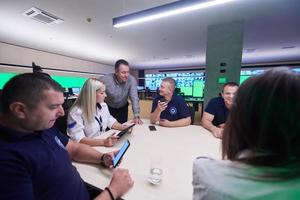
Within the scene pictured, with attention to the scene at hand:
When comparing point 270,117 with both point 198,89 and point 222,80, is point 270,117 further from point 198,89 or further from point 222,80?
point 198,89

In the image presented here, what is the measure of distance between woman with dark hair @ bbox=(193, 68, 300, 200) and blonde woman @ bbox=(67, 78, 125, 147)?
101cm

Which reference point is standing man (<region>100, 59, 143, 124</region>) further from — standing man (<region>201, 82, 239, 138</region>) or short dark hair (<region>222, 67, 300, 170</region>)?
short dark hair (<region>222, 67, 300, 170</region>)

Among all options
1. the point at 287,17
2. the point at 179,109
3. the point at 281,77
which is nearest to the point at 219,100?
the point at 179,109

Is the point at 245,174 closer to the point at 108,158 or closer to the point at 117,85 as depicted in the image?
the point at 108,158

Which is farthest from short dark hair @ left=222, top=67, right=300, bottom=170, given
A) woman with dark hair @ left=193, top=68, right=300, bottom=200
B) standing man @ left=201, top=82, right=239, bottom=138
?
standing man @ left=201, top=82, right=239, bottom=138

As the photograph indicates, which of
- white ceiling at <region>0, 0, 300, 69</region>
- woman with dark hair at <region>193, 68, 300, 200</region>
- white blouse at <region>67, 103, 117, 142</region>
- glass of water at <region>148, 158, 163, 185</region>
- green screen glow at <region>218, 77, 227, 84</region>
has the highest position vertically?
white ceiling at <region>0, 0, 300, 69</region>

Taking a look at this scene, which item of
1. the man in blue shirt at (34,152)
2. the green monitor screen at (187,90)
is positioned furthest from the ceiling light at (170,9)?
the green monitor screen at (187,90)

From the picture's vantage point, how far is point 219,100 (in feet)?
6.54

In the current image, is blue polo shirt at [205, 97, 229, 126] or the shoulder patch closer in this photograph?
the shoulder patch

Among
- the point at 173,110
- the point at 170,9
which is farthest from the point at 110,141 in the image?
the point at 170,9

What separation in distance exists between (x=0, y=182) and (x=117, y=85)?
2062 millimetres

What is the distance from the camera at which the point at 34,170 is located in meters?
0.62

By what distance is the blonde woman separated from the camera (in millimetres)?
1314

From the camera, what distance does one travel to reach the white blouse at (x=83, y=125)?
1.35 meters
